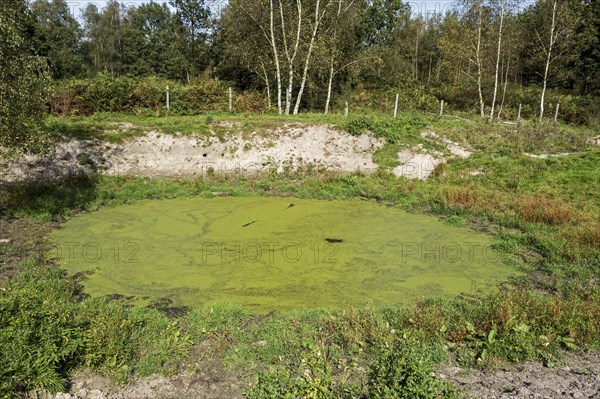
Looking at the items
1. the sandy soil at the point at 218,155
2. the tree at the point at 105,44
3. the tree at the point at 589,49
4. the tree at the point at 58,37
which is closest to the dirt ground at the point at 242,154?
the sandy soil at the point at 218,155

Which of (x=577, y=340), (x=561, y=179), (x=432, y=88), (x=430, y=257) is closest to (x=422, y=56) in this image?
(x=432, y=88)

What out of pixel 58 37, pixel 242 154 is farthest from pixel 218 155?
pixel 58 37

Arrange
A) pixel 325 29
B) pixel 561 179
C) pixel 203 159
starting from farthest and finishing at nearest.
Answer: pixel 325 29 → pixel 203 159 → pixel 561 179

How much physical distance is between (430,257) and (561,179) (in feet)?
30.2

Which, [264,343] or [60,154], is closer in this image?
[264,343]

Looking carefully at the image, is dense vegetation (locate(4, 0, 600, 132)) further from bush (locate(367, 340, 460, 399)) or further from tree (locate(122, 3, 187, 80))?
bush (locate(367, 340, 460, 399))

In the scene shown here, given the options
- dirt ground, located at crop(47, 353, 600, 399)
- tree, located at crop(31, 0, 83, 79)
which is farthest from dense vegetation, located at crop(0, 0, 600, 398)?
tree, located at crop(31, 0, 83, 79)

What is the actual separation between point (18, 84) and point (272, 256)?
7038 mm

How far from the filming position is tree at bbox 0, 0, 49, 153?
378 inches

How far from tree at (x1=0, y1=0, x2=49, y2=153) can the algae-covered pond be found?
99.3 inches

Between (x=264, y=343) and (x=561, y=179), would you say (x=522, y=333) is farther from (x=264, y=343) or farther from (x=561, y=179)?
(x=561, y=179)

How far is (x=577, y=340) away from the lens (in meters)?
6.58

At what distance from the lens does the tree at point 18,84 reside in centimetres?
960

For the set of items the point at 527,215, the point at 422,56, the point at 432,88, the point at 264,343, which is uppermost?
the point at 422,56
